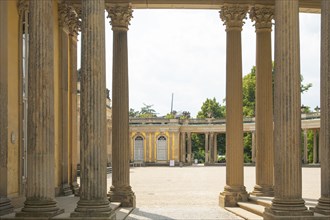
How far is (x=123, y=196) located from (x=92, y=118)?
11.2m

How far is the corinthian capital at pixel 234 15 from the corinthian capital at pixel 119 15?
20.1ft

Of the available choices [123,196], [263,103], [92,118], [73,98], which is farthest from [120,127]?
[92,118]

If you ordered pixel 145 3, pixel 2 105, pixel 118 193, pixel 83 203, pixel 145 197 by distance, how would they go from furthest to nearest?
pixel 145 197, pixel 145 3, pixel 118 193, pixel 2 105, pixel 83 203

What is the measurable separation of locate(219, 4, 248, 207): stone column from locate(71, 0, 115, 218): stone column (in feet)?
40.9

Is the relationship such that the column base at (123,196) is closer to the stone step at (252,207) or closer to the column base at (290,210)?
the stone step at (252,207)

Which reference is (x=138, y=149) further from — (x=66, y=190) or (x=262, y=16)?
(x=262, y=16)

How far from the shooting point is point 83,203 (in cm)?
2083

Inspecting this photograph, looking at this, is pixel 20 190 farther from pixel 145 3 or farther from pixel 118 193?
pixel 145 3

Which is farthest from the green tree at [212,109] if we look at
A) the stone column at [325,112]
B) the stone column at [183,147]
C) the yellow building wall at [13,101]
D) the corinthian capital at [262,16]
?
the stone column at [325,112]

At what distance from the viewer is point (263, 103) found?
1309 inches

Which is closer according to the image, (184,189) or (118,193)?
(118,193)

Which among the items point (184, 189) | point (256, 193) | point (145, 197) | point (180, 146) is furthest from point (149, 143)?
point (256, 193)

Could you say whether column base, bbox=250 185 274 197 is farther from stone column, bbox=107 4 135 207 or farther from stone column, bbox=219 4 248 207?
stone column, bbox=107 4 135 207

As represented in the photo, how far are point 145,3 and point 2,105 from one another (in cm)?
1386
